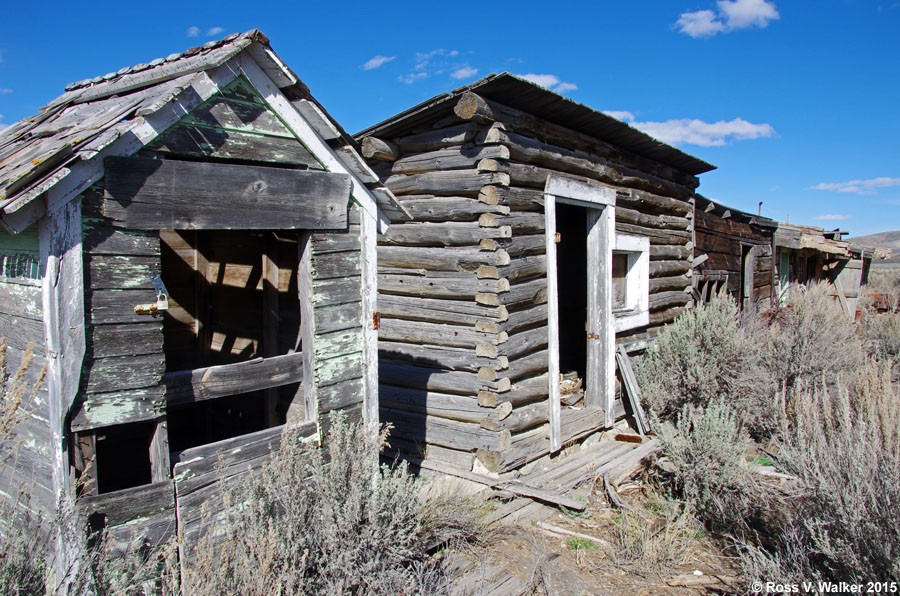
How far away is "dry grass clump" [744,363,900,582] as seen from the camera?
10.1ft

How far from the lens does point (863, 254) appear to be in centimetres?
1580

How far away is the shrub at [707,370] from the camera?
6.92m

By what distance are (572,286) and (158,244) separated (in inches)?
299

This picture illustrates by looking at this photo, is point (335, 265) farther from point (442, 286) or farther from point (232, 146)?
point (442, 286)

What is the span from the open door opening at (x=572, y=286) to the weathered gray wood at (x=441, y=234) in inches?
156

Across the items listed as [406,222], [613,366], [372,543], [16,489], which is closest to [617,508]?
[613,366]

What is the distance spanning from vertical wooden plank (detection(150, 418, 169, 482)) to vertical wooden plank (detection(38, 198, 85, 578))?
404 mm

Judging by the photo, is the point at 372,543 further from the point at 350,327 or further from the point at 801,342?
the point at 801,342

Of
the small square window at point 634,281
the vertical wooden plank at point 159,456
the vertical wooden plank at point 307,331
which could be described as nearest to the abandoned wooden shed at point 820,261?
the small square window at point 634,281

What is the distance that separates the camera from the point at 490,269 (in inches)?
217

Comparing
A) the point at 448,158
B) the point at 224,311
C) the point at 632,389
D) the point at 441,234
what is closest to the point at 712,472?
the point at 632,389

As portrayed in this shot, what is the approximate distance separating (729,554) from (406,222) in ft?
14.2

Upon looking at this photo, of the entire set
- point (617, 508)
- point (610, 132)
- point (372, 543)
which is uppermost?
point (610, 132)

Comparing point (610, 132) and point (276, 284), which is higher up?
point (610, 132)
